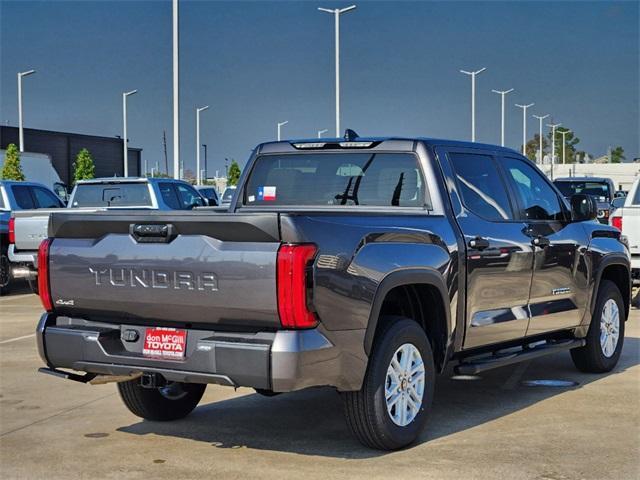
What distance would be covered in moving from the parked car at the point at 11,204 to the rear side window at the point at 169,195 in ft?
6.08

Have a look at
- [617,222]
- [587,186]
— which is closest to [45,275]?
[617,222]

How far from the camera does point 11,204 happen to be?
60.9 feet

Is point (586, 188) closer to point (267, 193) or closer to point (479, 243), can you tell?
point (267, 193)

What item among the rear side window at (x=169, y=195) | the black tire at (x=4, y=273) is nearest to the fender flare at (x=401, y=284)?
the black tire at (x=4, y=273)

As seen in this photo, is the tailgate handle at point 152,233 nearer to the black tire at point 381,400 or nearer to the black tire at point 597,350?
the black tire at point 381,400

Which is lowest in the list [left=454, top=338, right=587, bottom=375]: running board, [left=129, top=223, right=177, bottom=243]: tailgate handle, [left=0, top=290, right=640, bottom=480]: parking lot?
[left=0, top=290, right=640, bottom=480]: parking lot

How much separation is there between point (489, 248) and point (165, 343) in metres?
2.49

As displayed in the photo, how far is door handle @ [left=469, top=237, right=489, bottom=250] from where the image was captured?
7.12 m

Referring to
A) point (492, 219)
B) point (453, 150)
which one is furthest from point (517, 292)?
point (453, 150)

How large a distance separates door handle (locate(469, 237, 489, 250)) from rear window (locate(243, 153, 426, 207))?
42cm

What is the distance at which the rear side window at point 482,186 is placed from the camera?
7.46 meters

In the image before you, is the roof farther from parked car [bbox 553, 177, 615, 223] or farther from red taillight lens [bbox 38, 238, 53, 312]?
parked car [bbox 553, 177, 615, 223]

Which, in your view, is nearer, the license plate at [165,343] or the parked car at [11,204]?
the license plate at [165,343]

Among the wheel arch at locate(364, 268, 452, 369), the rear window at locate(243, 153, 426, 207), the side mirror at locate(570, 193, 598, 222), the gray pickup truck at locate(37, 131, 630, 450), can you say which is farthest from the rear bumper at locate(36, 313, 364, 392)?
the side mirror at locate(570, 193, 598, 222)
